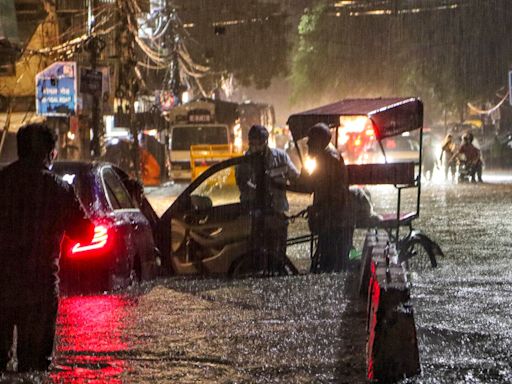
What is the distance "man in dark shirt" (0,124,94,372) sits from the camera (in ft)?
17.4

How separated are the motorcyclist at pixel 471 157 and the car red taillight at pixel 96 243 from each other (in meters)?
23.3

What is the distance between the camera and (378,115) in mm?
10547

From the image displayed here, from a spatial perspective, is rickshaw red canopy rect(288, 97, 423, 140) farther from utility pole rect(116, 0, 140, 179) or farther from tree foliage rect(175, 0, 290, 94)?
tree foliage rect(175, 0, 290, 94)

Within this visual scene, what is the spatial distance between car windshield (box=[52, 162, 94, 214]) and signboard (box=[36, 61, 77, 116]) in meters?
16.0

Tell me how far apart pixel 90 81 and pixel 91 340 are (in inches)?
592

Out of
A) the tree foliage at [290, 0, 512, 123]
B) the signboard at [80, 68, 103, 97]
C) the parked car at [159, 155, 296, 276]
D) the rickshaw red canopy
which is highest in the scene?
the tree foliage at [290, 0, 512, 123]

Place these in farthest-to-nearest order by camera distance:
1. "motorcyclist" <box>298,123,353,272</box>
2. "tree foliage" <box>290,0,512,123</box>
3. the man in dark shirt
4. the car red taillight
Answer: "tree foliage" <box>290,0,512,123</box> → "motorcyclist" <box>298,123,353,272</box> → the car red taillight → the man in dark shirt

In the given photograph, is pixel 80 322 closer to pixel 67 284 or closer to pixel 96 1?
pixel 67 284

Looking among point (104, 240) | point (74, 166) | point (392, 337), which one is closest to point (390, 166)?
point (74, 166)

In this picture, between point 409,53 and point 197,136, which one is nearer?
point 197,136

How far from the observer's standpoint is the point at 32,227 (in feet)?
17.4

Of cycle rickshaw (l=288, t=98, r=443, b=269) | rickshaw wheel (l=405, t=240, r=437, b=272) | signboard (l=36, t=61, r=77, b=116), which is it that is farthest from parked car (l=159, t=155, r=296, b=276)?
signboard (l=36, t=61, r=77, b=116)

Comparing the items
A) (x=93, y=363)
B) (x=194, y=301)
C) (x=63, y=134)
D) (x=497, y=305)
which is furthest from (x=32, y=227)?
(x=63, y=134)

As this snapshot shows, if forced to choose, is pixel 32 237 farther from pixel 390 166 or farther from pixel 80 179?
pixel 390 166
